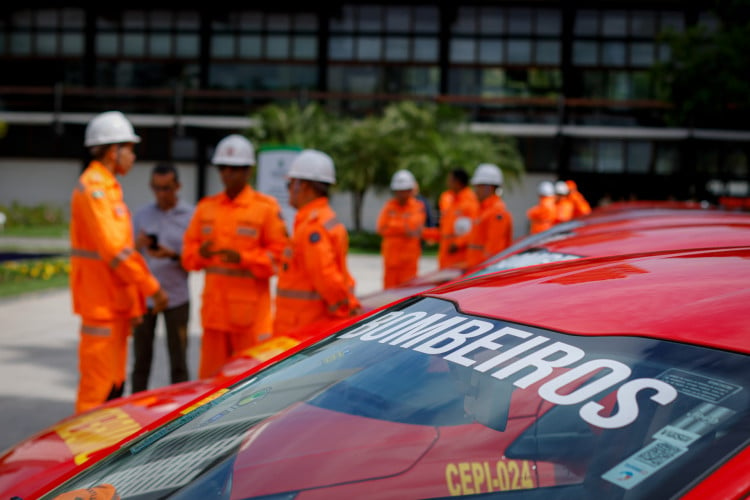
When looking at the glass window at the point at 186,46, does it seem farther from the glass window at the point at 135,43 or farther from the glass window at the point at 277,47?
the glass window at the point at 277,47

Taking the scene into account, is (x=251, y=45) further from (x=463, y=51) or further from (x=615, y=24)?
(x=615, y=24)

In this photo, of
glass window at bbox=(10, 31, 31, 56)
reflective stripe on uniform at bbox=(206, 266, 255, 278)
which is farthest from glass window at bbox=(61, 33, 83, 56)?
reflective stripe on uniform at bbox=(206, 266, 255, 278)

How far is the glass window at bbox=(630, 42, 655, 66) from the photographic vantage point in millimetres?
36000

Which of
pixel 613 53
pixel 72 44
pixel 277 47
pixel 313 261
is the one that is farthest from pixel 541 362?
pixel 72 44

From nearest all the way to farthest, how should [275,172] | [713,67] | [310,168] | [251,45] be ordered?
[310,168] → [275,172] → [713,67] → [251,45]

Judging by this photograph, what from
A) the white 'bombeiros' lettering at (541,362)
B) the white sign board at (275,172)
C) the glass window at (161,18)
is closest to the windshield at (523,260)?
the white 'bombeiros' lettering at (541,362)

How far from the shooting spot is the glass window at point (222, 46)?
124 ft

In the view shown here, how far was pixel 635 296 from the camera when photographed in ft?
5.43

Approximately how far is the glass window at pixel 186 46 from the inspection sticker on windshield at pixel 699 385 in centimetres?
3859

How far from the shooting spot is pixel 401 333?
6.09ft

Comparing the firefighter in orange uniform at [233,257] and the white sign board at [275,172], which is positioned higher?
the white sign board at [275,172]

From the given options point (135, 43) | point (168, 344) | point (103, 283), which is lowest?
point (168, 344)

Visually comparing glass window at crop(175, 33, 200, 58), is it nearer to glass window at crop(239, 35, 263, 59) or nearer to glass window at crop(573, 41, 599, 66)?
glass window at crop(239, 35, 263, 59)

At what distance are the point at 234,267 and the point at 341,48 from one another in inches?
1308
